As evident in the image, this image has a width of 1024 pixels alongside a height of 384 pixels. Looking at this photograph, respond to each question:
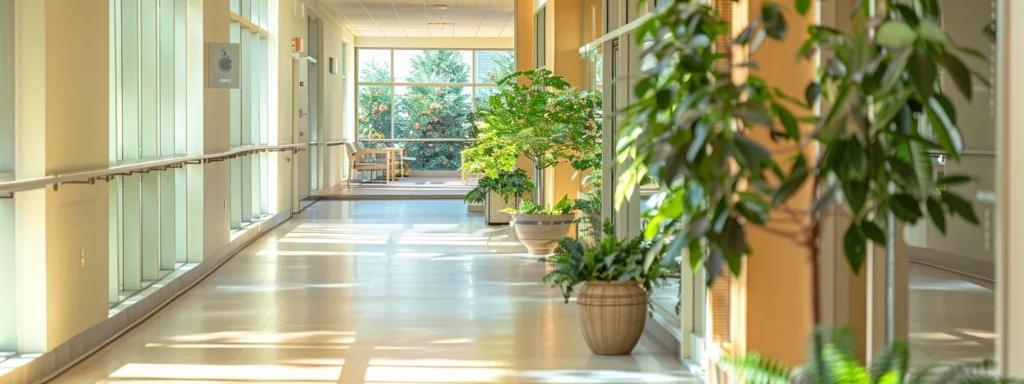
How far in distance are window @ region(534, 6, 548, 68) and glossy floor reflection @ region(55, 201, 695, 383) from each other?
334cm

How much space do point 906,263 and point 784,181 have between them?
131 centimetres

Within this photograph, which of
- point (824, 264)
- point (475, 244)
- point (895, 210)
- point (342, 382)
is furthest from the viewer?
point (475, 244)

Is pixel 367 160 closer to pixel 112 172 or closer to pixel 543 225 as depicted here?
pixel 543 225

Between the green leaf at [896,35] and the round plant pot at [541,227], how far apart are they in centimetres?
861

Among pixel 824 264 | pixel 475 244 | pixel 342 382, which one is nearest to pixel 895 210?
pixel 824 264

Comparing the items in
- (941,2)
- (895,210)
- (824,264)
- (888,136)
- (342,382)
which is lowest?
(342,382)

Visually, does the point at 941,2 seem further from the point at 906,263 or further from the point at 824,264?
the point at 824,264

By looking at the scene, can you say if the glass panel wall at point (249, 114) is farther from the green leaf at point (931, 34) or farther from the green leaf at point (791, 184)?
the green leaf at point (931, 34)

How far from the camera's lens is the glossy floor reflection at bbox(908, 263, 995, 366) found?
2.95 m

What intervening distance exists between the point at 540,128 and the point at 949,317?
23.4ft

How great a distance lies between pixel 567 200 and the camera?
35.9 feet

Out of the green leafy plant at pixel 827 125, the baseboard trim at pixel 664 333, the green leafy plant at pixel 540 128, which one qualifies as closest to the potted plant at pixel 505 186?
the green leafy plant at pixel 540 128

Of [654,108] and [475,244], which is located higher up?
[654,108]

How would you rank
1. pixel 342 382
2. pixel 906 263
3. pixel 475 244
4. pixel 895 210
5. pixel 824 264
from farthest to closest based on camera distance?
pixel 475 244 → pixel 342 382 → pixel 824 264 → pixel 906 263 → pixel 895 210
